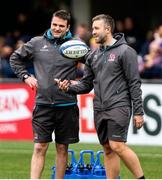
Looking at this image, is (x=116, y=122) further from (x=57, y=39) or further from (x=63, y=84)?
(x=57, y=39)

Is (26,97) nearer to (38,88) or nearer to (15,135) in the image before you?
(15,135)

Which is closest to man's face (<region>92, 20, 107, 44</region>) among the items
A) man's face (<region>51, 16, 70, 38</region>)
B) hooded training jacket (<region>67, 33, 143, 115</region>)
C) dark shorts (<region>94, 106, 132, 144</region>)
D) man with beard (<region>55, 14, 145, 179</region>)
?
man with beard (<region>55, 14, 145, 179</region>)

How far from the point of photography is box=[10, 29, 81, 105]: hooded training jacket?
1174 cm

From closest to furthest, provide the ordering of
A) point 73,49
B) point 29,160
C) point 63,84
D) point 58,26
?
point 63,84 < point 73,49 < point 58,26 < point 29,160

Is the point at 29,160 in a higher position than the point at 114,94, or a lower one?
Result: lower

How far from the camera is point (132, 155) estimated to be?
11062 millimetres

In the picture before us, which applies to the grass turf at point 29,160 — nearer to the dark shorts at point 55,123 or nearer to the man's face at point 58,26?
the dark shorts at point 55,123

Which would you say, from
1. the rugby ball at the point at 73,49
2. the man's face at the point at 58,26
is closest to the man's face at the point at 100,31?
the rugby ball at the point at 73,49

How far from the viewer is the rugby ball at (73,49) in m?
11.6

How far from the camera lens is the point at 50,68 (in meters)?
11.7

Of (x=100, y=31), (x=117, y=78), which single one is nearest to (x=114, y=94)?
(x=117, y=78)

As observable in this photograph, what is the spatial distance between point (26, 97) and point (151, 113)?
9.61 ft

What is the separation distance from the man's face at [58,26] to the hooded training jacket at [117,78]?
0.73m

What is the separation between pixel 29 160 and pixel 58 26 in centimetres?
426
